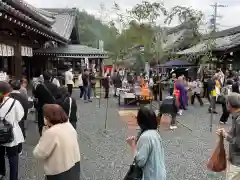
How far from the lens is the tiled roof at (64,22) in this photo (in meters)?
26.1

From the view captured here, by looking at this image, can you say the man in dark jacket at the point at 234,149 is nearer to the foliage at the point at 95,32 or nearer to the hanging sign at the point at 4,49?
the hanging sign at the point at 4,49

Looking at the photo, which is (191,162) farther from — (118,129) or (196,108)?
(196,108)

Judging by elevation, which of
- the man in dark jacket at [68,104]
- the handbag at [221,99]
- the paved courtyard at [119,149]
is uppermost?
the man in dark jacket at [68,104]

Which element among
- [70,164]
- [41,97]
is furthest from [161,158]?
[41,97]

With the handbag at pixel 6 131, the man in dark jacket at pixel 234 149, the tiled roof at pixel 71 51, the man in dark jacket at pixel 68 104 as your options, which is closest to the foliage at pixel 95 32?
the tiled roof at pixel 71 51

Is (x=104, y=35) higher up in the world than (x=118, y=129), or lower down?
higher up

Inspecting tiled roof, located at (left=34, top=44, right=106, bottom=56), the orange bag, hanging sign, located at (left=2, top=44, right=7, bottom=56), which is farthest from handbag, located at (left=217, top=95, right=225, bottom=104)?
tiled roof, located at (left=34, top=44, right=106, bottom=56)

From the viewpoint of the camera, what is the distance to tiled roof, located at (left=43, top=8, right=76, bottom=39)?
1027 inches

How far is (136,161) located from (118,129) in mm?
6880

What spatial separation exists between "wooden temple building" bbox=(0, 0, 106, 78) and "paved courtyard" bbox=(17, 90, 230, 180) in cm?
286

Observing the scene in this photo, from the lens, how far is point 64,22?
28188 millimetres

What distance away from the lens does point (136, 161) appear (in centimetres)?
363

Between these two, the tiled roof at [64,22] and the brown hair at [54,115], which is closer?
the brown hair at [54,115]

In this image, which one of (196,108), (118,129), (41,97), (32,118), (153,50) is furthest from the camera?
(153,50)
